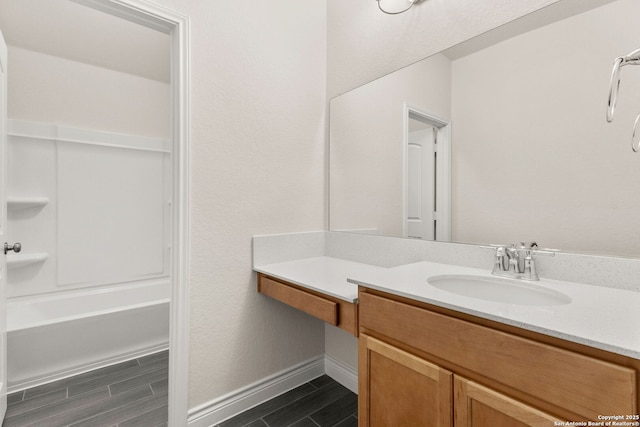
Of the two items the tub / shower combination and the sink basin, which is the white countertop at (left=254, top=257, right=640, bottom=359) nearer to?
the sink basin

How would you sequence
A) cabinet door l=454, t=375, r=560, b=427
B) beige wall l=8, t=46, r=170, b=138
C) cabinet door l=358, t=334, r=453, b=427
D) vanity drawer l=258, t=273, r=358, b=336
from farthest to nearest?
beige wall l=8, t=46, r=170, b=138 → vanity drawer l=258, t=273, r=358, b=336 → cabinet door l=358, t=334, r=453, b=427 → cabinet door l=454, t=375, r=560, b=427

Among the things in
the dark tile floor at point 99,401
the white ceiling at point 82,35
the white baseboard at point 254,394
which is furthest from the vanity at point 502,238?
the white ceiling at point 82,35

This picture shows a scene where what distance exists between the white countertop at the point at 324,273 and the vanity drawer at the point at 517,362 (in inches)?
10.4

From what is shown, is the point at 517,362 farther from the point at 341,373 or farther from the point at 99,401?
the point at 99,401

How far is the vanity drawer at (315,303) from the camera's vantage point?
1226mm

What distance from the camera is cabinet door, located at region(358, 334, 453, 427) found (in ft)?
2.89

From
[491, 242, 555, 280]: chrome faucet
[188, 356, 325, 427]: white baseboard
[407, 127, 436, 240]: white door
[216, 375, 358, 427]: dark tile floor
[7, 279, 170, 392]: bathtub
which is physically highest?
[407, 127, 436, 240]: white door

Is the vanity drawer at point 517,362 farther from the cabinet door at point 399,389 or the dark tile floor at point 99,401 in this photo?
the dark tile floor at point 99,401

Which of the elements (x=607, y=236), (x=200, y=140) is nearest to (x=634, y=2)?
(x=607, y=236)

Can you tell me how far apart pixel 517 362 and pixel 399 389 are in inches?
16.0

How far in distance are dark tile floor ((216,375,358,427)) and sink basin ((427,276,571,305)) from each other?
96 cm

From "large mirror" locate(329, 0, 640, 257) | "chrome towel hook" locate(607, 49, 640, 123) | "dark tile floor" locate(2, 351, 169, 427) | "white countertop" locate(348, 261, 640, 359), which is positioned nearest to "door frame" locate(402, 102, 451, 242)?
"large mirror" locate(329, 0, 640, 257)

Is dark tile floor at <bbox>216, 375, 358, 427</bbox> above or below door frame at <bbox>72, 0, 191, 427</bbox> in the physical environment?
below

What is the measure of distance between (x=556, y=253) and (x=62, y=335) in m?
2.77
